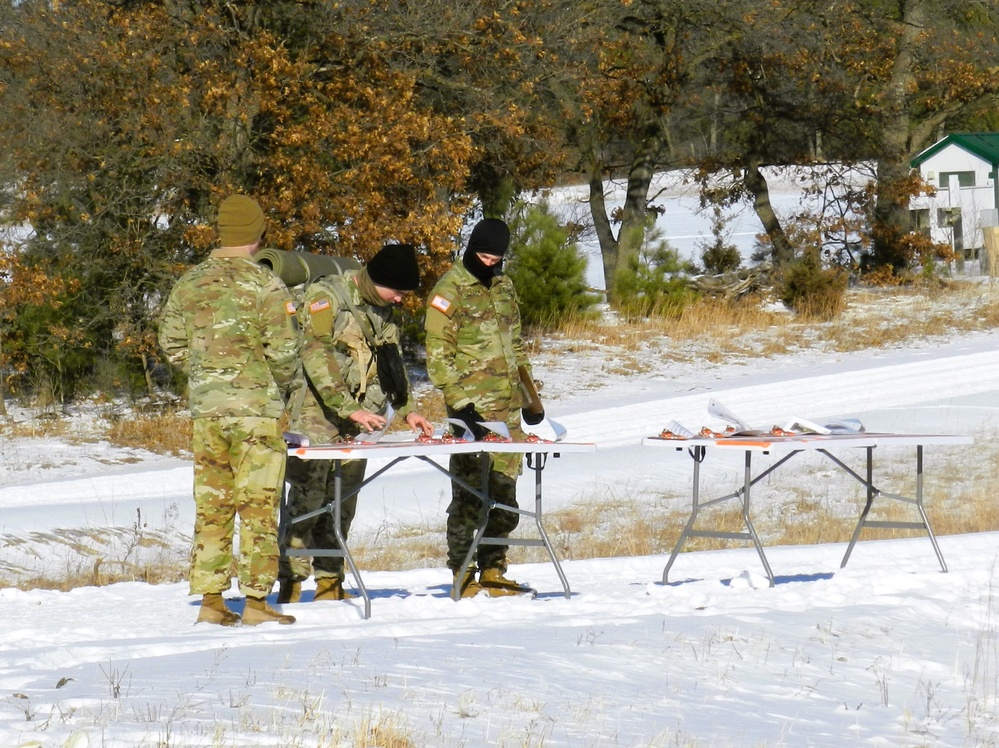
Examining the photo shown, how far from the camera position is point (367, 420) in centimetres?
831

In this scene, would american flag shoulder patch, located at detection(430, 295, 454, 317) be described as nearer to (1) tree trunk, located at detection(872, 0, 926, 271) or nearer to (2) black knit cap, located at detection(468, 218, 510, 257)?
(2) black knit cap, located at detection(468, 218, 510, 257)

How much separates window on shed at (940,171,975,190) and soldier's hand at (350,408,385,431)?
99.7 feet

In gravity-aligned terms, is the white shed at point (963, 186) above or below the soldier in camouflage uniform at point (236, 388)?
above

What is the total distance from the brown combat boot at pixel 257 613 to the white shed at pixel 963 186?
27.2 m

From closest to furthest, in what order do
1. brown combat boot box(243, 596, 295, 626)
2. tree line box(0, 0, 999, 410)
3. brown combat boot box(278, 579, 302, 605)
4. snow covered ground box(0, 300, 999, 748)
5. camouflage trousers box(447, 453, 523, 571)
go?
snow covered ground box(0, 300, 999, 748) < brown combat boot box(243, 596, 295, 626) < brown combat boot box(278, 579, 302, 605) < camouflage trousers box(447, 453, 523, 571) < tree line box(0, 0, 999, 410)

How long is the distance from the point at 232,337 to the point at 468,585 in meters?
2.24

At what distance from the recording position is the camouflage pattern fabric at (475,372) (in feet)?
28.8

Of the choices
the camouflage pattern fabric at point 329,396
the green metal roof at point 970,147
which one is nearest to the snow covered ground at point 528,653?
the camouflage pattern fabric at point 329,396

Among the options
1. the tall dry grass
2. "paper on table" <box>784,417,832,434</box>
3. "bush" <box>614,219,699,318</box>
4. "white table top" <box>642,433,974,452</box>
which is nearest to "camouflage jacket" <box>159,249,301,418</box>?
"white table top" <box>642,433,974,452</box>

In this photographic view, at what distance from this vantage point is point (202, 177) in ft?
63.0

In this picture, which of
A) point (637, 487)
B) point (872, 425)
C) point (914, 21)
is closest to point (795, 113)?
point (914, 21)

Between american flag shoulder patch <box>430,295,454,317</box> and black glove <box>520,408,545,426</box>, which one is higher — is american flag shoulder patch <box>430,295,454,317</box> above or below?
above

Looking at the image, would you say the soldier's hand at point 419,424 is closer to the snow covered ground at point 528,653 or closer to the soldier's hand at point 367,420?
the soldier's hand at point 367,420

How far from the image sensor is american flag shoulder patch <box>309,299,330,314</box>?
27.5ft
